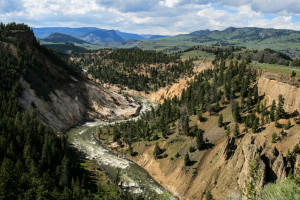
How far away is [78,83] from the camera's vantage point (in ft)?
402

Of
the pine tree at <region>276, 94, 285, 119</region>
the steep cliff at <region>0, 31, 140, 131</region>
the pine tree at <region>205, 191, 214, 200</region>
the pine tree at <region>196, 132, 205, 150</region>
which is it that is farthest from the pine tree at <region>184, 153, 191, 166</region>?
the steep cliff at <region>0, 31, 140, 131</region>

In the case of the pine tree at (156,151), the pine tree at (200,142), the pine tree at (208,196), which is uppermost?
the pine tree at (200,142)

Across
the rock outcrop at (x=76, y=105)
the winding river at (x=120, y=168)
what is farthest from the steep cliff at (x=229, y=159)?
the rock outcrop at (x=76, y=105)

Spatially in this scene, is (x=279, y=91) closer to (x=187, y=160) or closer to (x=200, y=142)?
(x=200, y=142)

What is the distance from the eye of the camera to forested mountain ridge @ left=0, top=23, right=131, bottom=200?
45344 millimetres

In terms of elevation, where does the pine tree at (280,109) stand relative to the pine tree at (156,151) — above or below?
above

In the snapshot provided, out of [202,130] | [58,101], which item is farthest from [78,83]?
[202,130]

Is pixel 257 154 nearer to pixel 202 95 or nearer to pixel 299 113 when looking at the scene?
pixel 299 113

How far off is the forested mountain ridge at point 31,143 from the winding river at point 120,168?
5565 millimetres

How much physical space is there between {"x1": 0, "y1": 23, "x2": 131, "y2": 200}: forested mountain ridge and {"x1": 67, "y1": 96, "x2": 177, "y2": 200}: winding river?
5.57 m

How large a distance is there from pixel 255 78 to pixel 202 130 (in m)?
27.9

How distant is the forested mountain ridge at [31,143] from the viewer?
4534cm

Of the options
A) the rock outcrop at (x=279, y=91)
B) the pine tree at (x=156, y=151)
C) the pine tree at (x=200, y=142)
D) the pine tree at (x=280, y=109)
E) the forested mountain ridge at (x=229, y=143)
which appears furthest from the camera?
the pine tree at (x=156, y=151)

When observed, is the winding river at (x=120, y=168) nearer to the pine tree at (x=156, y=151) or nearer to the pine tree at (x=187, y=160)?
the pine tree at (x=156, y=151)
